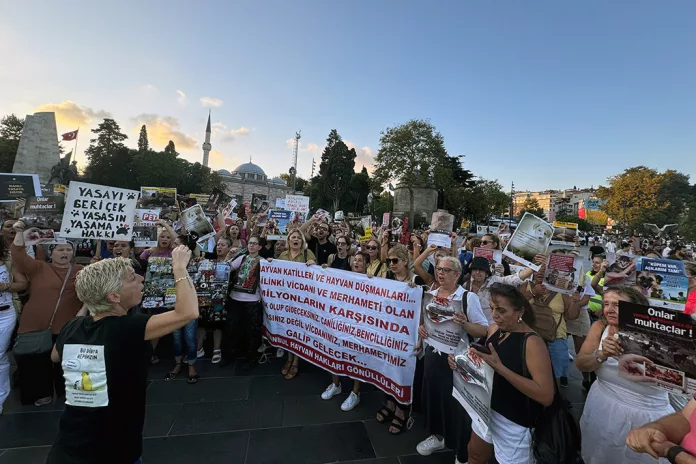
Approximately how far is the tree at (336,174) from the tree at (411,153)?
11010mm

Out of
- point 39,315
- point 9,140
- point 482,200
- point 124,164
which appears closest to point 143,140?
point 124,164

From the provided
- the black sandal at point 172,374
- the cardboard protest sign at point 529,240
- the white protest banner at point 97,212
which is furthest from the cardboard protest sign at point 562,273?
the white protest banner at point 97,212

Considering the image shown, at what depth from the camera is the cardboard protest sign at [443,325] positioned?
2666mm

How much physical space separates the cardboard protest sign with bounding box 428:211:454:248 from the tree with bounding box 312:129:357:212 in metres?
47.2

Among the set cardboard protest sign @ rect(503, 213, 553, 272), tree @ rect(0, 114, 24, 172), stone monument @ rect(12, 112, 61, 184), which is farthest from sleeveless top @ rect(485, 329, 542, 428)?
tree @ rect(0, 114, 24, 172)

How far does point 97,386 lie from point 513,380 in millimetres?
2316

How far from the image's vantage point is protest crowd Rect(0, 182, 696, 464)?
164 centimetres

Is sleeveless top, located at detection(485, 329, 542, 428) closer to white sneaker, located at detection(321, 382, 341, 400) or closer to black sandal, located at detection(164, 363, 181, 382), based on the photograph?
white sneaker, located at detection(321, 382, 341, 400)

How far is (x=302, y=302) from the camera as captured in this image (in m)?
4.16

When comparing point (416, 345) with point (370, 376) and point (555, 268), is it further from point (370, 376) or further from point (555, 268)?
point (555, 268)

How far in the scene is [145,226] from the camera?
15.9 feet

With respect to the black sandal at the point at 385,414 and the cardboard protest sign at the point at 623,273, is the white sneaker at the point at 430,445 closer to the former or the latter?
the black sandal at the point at 385,414

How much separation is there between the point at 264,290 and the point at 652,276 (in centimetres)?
456

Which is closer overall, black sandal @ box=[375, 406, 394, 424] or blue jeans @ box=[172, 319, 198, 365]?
black sandal @ box=[375, 406, 394, 424]
